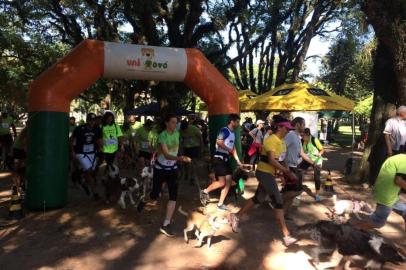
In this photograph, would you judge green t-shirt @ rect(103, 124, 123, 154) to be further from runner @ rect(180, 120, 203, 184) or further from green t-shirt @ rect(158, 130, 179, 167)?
runner @ rect(180, 120, 203, 184)

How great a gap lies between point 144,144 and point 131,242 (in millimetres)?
4868

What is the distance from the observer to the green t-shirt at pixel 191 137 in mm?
10938

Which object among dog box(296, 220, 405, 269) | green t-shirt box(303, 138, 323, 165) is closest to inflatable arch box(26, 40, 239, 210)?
green t-shirt box(303, 138, 323, 165)

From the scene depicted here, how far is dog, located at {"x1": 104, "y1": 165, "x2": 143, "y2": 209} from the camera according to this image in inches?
314

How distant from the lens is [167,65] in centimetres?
873

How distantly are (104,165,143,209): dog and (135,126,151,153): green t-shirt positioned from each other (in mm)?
2542

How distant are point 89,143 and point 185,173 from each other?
13.1 ft

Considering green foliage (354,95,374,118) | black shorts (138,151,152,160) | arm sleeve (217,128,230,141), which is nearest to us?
arm sleeve (217,128,230,141)

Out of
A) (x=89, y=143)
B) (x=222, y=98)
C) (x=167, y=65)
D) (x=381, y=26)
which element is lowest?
(x=89, y=143)

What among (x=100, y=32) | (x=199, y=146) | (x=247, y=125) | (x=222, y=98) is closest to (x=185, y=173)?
(x=199, y=146)

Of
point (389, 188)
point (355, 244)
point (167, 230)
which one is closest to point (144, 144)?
point (167, 230)

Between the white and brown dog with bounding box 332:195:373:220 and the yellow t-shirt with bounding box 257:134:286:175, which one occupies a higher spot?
the yellow t-shirt with bounding box 257:134:286:175

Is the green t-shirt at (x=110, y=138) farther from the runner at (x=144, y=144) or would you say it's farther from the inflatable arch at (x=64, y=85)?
the runner at (x=144, y=144)

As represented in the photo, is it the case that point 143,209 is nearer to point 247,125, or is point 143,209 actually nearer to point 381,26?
point 381,26
